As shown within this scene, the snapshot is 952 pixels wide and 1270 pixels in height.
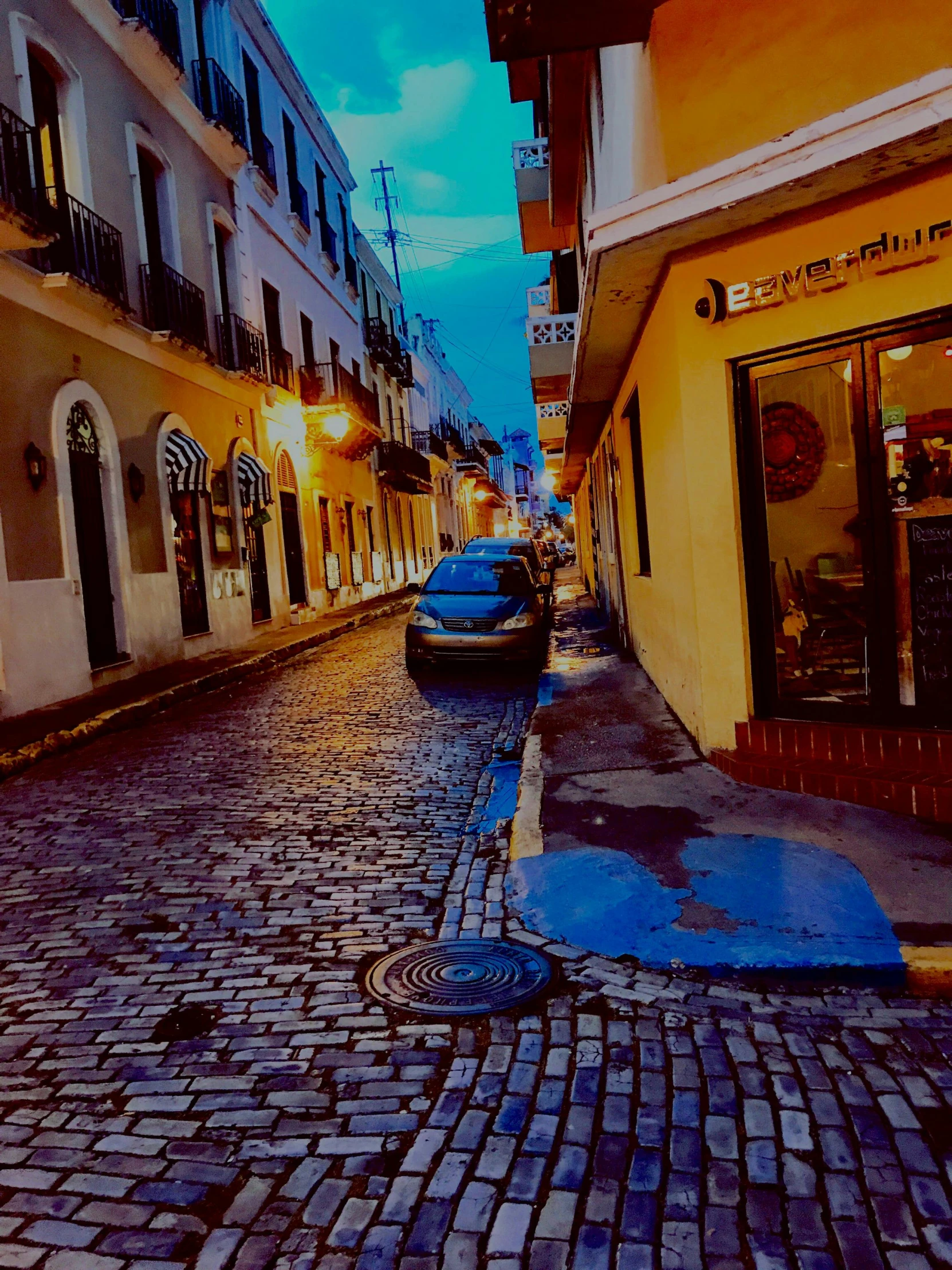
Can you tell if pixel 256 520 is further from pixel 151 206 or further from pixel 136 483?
pixel 151 206

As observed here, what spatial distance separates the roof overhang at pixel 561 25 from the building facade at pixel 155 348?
19.2 ft

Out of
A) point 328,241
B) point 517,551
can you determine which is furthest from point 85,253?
point 328,241

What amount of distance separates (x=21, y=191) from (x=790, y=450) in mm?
8940

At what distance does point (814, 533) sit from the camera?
576cm

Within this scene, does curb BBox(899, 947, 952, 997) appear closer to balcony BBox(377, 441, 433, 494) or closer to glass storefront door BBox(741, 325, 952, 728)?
glass storefront door BBox(741, 325, 952, 728)

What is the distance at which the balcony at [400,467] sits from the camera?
30672 millimetres

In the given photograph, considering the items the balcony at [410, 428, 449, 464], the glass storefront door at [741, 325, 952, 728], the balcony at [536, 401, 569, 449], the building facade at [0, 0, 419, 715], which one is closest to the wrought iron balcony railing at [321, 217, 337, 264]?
the building facade at [0, 0, 419, 715]

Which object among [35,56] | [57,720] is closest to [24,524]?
[57,720]

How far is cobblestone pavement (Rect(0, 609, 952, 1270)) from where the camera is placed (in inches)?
88.0

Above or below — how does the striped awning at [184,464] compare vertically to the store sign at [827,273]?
above

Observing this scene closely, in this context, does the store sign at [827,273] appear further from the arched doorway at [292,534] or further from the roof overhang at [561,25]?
the arched doorway at [292,534]

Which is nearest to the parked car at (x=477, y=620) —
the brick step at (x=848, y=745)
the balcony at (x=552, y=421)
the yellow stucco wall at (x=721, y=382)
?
the yellow stucco wall at (x=721, y=382)

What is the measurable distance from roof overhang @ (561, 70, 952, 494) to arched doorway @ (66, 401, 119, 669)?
24.8ft

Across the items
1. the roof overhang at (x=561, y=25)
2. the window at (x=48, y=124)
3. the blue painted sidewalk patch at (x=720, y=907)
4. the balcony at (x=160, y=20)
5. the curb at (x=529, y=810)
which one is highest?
the balcony at (x=160, y=20)
